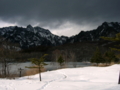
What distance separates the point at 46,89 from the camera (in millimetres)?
8992

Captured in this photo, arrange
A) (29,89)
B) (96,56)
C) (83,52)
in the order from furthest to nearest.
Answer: (83,52) → (96,56) → (29,89)

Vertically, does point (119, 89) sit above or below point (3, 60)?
below

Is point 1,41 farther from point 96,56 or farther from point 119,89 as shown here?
point 96,56

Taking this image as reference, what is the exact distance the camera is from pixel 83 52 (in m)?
127

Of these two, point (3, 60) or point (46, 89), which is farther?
point (3, 60)

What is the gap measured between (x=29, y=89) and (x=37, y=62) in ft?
16.6

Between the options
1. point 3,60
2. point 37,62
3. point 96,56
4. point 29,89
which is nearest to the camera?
point 29,89

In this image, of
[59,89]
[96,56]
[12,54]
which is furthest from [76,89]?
[96,56]

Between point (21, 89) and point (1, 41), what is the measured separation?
1047 cm

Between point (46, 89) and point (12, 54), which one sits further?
point (12, 54)

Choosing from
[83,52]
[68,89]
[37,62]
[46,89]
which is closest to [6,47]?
[37,62]

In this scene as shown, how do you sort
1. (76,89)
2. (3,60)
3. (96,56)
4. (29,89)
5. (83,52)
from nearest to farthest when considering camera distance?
(76,89)
(29,89)
(3,60)
(96,56)
(83,52)

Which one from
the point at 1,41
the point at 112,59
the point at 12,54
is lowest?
the point at 112,59

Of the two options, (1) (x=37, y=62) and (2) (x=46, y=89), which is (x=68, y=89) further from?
(1) (x=37, y=62)
